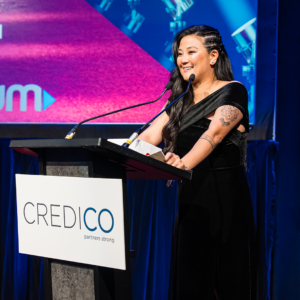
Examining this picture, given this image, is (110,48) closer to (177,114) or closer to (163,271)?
(177,114)

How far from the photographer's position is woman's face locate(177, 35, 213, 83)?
5.22ft

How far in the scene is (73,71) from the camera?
261 centimetres

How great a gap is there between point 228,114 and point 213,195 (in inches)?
14.0

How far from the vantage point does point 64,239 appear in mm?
978

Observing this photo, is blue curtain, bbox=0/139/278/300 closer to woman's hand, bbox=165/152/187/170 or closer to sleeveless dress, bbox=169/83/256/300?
sleeveless dress, bbox=169/83/256/300

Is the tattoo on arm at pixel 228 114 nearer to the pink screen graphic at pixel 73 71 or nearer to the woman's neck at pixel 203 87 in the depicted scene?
the woman's neck at pixel 203 87

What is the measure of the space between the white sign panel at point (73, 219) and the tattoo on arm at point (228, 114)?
2.37 ft

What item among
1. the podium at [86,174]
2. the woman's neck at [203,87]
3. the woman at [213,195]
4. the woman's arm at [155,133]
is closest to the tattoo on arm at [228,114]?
the woman at [213,195]

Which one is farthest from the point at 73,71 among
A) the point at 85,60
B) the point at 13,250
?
the point at 13,250

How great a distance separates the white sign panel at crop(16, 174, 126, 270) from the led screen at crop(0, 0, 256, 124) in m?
1.57

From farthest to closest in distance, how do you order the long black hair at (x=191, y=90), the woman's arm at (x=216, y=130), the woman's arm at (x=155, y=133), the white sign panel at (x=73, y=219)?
the woman's arm at (x=155, y=133)
the long black hair at (x=191, y=90)
the woman's arm at (x=216, y=130)
the white sign panel at (x=73, y=219)

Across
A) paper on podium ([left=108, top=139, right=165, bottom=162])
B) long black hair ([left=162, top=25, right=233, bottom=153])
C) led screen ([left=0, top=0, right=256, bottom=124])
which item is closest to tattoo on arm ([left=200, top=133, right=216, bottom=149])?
long black hair ([left=162, top=25, right=233, bottom=153])

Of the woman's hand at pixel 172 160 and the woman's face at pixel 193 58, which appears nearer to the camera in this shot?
the woman's hand at pixel 172 160

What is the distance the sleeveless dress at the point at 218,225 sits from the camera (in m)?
1.50
